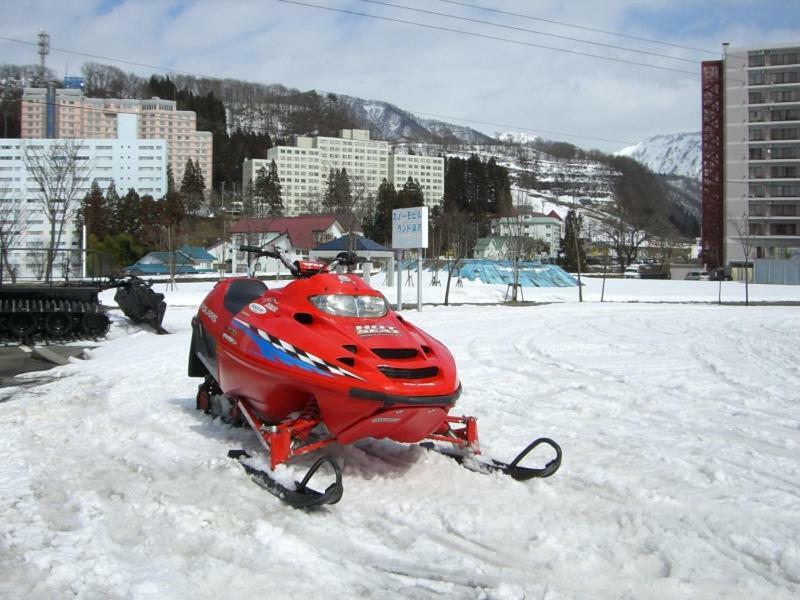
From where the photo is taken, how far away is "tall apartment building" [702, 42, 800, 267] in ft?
239

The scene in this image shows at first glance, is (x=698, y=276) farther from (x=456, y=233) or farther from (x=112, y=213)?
(x=112, y=213)

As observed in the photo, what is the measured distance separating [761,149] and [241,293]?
262 feet

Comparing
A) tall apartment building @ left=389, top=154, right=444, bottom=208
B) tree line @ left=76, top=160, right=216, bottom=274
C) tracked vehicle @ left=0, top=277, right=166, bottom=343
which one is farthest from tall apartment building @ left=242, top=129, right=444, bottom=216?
tracked vehicle @ left=0, top=277, right=166, bottom=343

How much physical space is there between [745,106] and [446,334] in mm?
73160

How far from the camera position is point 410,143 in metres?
164

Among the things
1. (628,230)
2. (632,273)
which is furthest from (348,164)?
(632,273)

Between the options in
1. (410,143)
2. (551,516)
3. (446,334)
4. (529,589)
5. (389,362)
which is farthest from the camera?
(410,143)

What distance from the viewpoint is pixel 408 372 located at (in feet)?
14.6

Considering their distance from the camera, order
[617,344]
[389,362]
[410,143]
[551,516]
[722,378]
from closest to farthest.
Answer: [551,516] → [389,362] → [722,378] → [617,344] → [410,143]

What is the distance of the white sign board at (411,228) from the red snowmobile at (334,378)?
613 inches

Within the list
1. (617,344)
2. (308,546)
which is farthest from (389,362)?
(617,344)

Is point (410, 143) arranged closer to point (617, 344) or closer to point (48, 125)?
point (48, 125)

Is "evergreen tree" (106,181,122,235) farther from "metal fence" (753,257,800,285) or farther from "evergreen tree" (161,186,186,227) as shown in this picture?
"metal fence" (753,257,800,285)

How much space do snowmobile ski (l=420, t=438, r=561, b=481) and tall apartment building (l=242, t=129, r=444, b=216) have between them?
399ft
